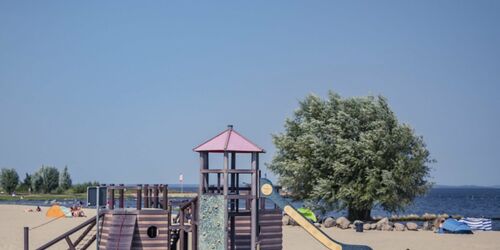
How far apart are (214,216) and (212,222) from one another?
19 centimetres

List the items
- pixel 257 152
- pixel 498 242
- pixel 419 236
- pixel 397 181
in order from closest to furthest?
1. pixel 257 152
2. pixel 498 242
3. pixel 419 236
4. pixel 397 181

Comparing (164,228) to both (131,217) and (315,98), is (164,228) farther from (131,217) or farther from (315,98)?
(315,98)

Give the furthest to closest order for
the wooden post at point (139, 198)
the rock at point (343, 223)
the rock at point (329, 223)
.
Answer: the rock at point (329, 223), the rock at point (343, 223), the wooden post at point (139, 198)

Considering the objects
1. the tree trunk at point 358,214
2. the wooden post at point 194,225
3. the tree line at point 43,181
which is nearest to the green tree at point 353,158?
the tree trunk at point 358,214

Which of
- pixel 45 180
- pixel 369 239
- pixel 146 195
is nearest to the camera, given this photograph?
pixel 146 195

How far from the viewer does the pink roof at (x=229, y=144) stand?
2559 cm

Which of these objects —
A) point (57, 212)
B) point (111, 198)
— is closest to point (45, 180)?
point (57, 212)

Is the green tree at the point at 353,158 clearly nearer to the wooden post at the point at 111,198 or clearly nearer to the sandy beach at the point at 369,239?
the sandy beach at the point at 369,239

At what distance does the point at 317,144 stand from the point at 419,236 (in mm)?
11220

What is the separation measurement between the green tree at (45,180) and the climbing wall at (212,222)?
141 m

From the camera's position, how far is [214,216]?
2492 cm

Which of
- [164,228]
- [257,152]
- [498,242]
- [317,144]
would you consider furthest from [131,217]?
[317,144]

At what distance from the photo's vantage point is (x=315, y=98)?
Answer: 57062 millimetres

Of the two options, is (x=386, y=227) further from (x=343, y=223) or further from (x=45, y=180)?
(x=45, y=180)
